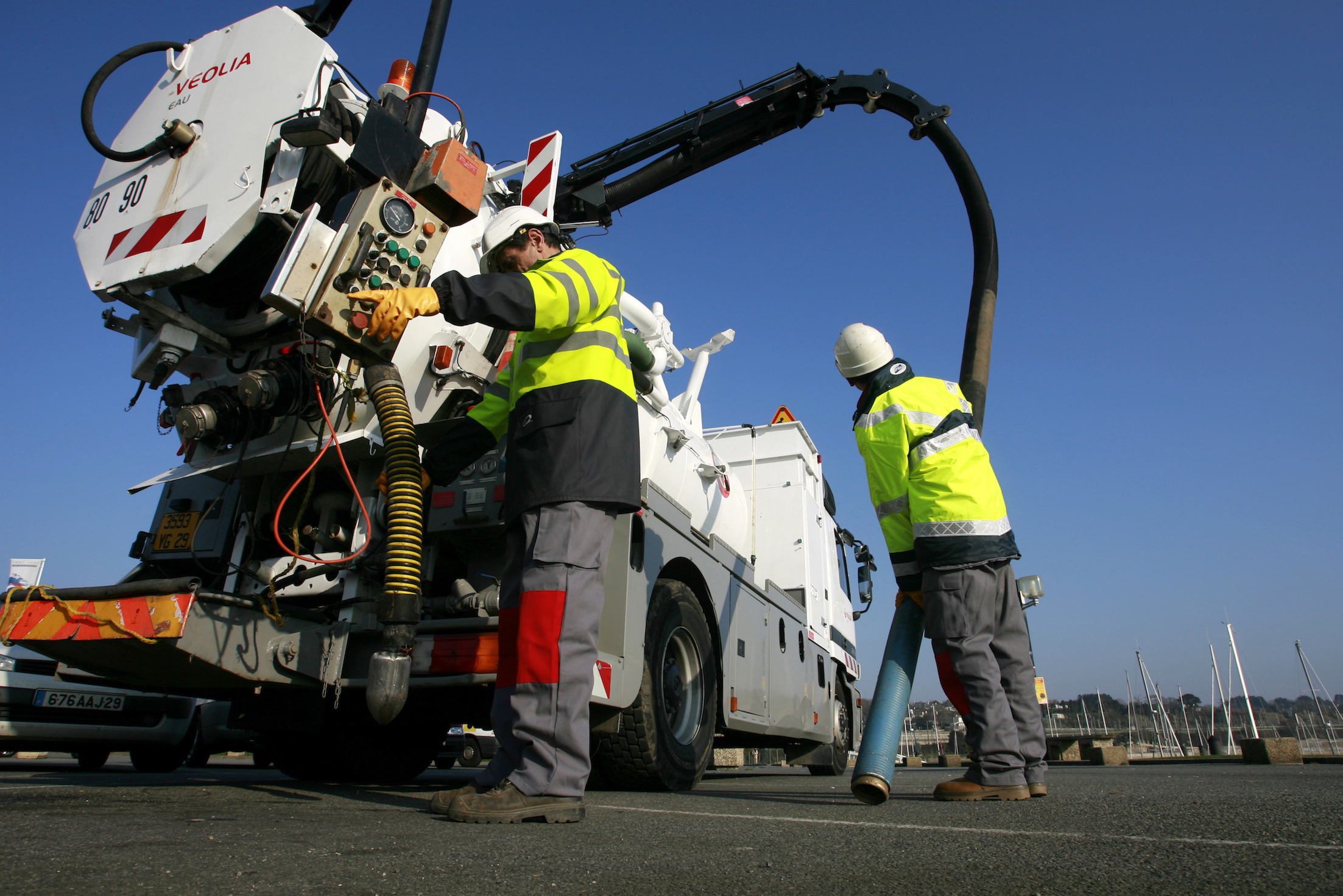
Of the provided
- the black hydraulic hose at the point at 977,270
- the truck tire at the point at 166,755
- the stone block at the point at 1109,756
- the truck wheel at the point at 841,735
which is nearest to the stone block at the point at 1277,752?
the stone block at the point at 1109,756

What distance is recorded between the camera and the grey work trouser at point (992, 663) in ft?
10.2

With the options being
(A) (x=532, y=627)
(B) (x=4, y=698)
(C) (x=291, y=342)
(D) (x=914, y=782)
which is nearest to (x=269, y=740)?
(B) (x=4, y=698)

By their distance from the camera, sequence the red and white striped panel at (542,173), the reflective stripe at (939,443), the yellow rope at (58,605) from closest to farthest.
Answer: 1. the yellow rope at (58,605)
2. the reflective stripe at (939,443)
3. the red and white striped panel at (542,173)

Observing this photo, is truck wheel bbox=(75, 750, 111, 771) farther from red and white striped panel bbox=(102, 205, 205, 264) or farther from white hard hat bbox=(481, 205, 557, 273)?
white hard hat bbox=(481, 205, 557, 273)

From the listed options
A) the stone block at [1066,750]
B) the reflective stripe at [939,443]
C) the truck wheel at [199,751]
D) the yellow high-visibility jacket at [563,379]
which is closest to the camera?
the yellow high-visibility jacket at [563,379]

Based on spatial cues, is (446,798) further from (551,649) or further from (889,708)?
(889,708)

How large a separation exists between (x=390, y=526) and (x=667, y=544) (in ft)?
4.43

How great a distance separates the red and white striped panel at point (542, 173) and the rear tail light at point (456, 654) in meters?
2.18

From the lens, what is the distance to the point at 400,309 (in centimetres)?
254

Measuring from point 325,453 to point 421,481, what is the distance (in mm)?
751

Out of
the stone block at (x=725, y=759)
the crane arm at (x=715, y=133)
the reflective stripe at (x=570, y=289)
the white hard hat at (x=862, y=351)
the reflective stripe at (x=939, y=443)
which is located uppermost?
the crane arm at (x=715, y=133)

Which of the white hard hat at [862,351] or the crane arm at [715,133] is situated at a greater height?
the crane arm at [715,133]

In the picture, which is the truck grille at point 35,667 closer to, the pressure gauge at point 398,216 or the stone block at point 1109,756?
the pressure gauge at point 398,216

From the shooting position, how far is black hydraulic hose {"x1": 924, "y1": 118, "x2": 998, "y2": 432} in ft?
16.5
